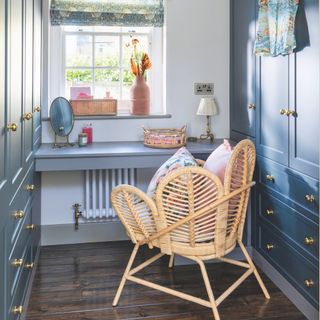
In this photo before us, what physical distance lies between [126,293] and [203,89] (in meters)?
1.66

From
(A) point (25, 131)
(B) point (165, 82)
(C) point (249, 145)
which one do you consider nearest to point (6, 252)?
(A) point (25, 131)

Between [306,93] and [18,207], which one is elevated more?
[306,93]

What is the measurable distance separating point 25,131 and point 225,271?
150 cm

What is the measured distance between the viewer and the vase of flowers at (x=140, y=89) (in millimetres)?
3236

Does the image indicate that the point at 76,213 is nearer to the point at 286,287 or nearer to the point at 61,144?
the point at 61,144

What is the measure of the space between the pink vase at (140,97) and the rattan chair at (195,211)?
116 centimetres

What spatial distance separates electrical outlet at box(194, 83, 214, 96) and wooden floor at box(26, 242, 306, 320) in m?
1.27

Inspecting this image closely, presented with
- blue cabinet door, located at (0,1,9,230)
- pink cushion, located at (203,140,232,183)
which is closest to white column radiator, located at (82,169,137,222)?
pink cushion, located at (203,140,232,183)

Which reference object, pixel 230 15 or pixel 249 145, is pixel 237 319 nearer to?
pixel 249 145

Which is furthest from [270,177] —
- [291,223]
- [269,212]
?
[291,223]

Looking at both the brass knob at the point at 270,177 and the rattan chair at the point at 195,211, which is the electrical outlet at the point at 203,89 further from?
the rattan chair at the point at 195,211

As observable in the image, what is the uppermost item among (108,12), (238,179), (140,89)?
(108,12)

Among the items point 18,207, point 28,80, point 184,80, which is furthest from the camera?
point 184,80

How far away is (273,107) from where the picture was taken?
8.13ft
